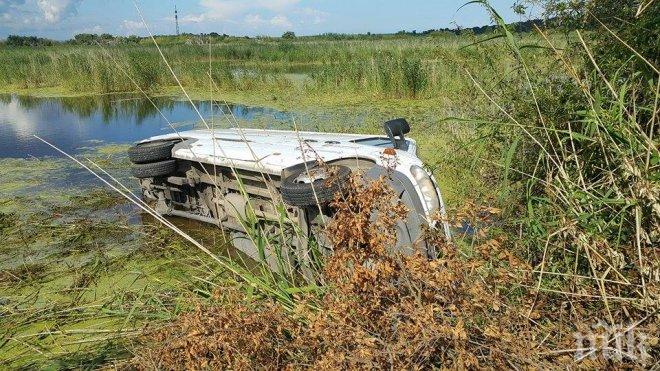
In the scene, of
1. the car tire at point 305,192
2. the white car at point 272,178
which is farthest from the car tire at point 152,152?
the car tire at point 305,192

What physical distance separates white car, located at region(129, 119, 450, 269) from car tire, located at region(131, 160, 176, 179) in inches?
0.4

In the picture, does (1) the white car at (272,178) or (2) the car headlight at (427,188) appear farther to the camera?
(2) the car headlight at (427,188)

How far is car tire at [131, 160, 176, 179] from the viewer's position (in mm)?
5559

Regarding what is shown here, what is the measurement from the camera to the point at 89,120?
14000mm

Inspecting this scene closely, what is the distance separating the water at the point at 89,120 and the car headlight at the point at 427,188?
23.1 ft

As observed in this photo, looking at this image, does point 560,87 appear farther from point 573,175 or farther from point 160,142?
point 160,142

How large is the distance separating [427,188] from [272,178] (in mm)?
1451

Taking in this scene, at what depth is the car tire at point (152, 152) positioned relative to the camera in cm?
557

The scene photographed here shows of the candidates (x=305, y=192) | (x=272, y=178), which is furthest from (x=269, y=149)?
A: (x=305, y=192)

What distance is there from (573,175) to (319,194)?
1.85m

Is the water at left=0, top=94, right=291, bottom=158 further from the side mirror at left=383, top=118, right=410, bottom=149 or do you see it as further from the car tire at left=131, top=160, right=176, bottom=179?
the side mirror at left=383, top=118, right=410, bottom=149

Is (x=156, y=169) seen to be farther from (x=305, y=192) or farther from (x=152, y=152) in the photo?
(x=305, y=192)

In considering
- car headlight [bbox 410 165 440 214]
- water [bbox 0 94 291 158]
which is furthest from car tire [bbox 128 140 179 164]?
water [bbox 0 94 291 158]

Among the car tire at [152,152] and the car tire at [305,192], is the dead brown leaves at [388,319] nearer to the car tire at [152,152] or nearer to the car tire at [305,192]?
the car tire at [305,192]
